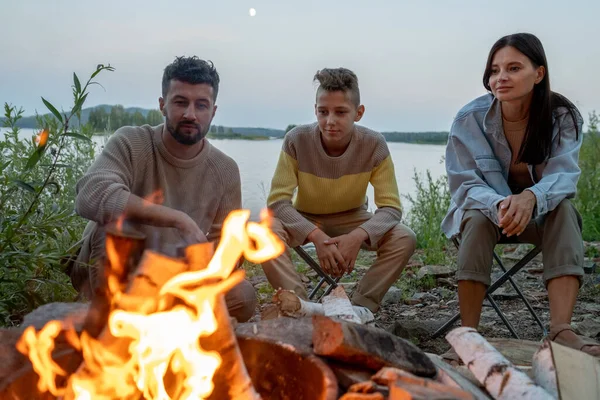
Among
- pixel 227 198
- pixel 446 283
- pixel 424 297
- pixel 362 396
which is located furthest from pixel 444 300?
pixel 362 396

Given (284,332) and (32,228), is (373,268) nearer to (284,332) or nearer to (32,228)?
(284,332)

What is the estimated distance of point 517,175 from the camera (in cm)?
350

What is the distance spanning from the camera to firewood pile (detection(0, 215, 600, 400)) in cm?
176

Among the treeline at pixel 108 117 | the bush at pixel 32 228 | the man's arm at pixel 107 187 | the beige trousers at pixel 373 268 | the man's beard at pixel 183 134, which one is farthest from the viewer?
the treeline at pixel 108 117

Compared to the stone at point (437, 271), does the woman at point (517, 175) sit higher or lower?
higher

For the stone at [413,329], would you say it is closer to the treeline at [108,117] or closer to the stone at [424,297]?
the stone at [424,297]

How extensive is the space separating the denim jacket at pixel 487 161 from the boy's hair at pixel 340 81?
2.12 feet

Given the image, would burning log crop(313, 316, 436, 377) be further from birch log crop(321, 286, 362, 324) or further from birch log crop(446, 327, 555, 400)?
birch log crop(321, 286, 362, 324)

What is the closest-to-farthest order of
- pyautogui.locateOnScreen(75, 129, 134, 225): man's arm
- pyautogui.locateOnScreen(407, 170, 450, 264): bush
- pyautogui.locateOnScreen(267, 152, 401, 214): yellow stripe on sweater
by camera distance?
pyautogui.locateOnScreen(75, 129, 134, 225): man's arm < pyautogui.locateOnScreen(267, 152, 401, 214): yellow stripe on sweater < pyautogui.locateOnScreen(407, 170, 450, 264): bush

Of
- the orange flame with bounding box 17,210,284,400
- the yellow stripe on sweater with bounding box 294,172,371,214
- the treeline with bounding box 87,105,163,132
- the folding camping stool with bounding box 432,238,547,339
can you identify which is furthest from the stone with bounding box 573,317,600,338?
the treeline with bounding box 87,105,163,132

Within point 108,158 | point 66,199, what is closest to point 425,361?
point 108,158

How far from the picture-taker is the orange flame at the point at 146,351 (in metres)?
1.76

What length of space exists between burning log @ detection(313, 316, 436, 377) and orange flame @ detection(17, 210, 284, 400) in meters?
0.33

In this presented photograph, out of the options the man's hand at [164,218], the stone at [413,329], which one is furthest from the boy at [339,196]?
the man's hand at [164,218]
